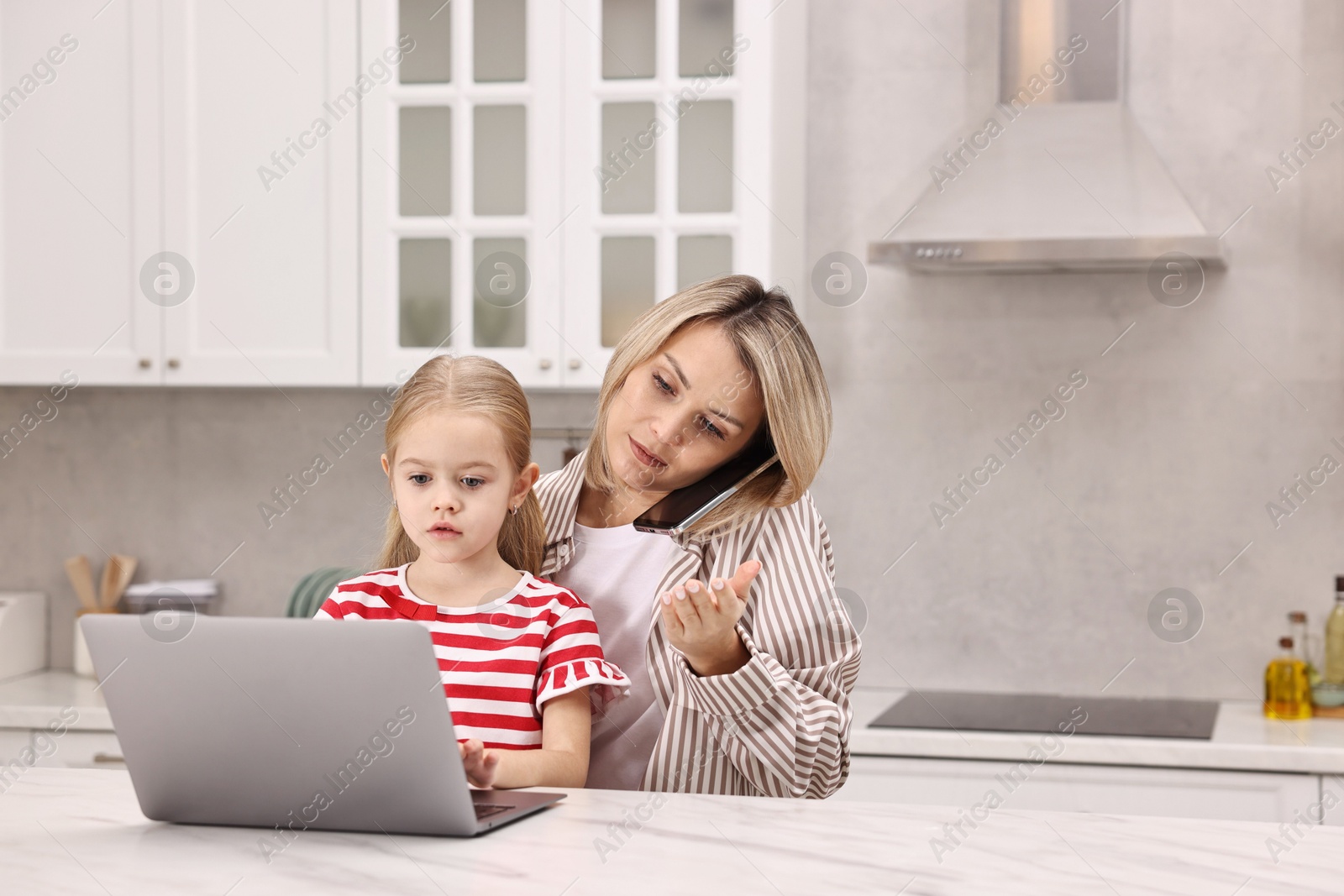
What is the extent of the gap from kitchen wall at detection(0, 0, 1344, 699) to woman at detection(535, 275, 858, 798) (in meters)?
1.32

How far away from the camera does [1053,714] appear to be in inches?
94.2

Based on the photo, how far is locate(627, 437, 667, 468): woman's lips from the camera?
1.31 meters

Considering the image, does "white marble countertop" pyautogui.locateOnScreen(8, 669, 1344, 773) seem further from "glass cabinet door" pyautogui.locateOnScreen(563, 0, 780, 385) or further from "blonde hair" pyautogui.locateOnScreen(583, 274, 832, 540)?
"blonde hair" pyautogui.locateOnScreen(583, 274, 832, 540)

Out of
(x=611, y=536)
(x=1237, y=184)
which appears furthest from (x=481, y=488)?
(x=1237, y=184)

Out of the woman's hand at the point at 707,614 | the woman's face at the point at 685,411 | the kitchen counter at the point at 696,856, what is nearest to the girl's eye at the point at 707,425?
the woman's face at the point at 685,411

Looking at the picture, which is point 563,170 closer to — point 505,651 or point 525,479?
point 525,479

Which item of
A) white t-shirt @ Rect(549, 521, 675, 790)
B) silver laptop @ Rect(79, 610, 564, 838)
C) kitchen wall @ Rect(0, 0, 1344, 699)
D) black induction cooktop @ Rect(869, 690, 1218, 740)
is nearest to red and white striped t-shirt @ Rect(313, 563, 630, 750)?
white t-shirt @ Rect(549, 521, 675, 790)

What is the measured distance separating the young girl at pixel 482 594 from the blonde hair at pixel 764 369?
176 millimetres

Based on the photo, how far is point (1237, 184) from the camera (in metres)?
2.53

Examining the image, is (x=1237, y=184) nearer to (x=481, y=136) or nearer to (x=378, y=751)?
(x=481, y=136)

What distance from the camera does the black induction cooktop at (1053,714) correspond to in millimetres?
2250

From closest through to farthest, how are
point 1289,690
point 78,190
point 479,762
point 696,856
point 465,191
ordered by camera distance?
point 696,856 < point 479,762 < point 1289,690 < point 465,191 < point 78,190

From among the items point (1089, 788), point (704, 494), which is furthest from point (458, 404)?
point (1089, 788)

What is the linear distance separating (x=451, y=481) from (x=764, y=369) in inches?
13.8
